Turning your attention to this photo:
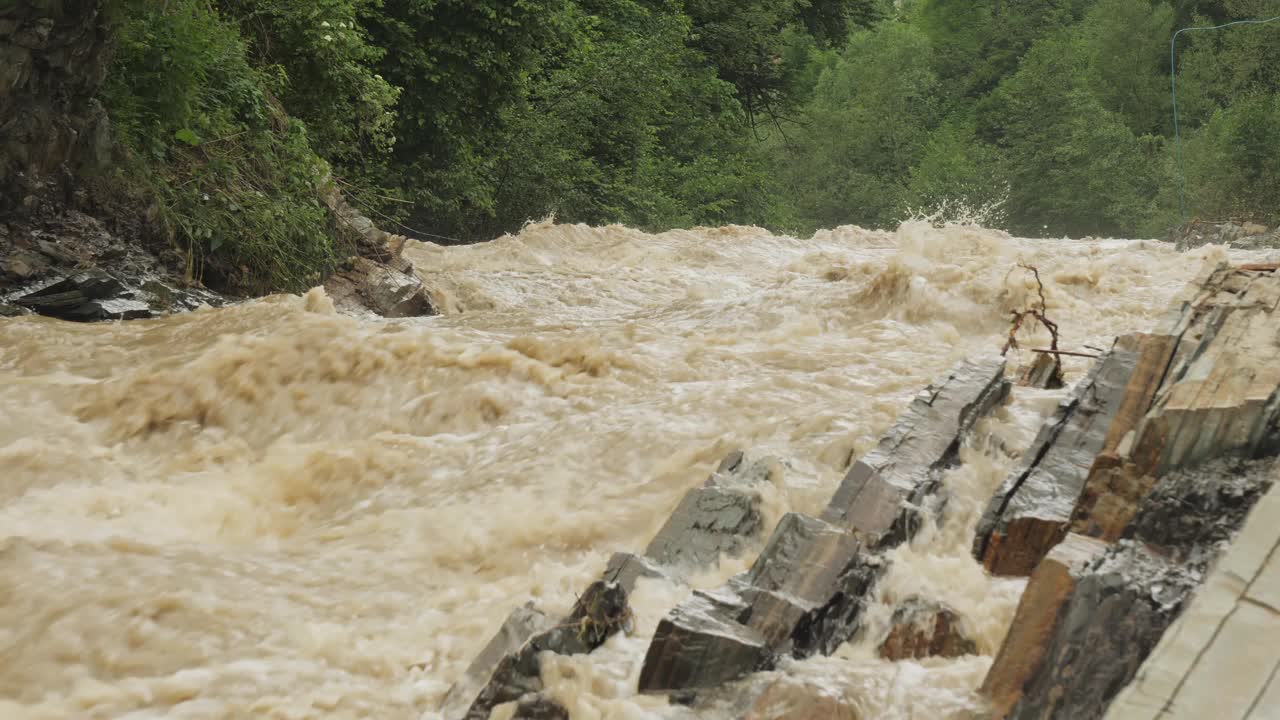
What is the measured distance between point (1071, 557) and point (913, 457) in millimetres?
1782

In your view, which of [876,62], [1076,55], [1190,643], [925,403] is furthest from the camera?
[876,62]

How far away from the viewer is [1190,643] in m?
1.84

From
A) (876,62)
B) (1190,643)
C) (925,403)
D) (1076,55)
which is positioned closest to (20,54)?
(925,403)

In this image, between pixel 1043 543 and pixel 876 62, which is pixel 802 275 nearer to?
pixel 1043 543

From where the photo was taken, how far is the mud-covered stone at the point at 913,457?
11.9 feet

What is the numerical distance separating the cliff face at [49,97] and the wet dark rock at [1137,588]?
7387 mm

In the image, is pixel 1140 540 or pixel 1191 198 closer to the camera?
pixel 1140 540

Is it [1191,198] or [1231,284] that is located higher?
[1191,198]

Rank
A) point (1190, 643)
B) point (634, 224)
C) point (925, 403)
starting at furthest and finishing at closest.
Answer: point (634, 224)
point (925, 403)
point (1190, 643)

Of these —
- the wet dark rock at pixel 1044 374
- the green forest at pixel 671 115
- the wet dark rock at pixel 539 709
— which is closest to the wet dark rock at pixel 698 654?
the wet dark rock at pixel 539 709

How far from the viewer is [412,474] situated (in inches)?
208

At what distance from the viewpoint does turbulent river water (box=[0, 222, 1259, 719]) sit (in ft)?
10.4

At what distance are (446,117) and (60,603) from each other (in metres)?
11.7

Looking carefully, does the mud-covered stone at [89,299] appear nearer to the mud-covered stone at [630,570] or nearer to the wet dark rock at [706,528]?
the wet dark rock at [706,528]
